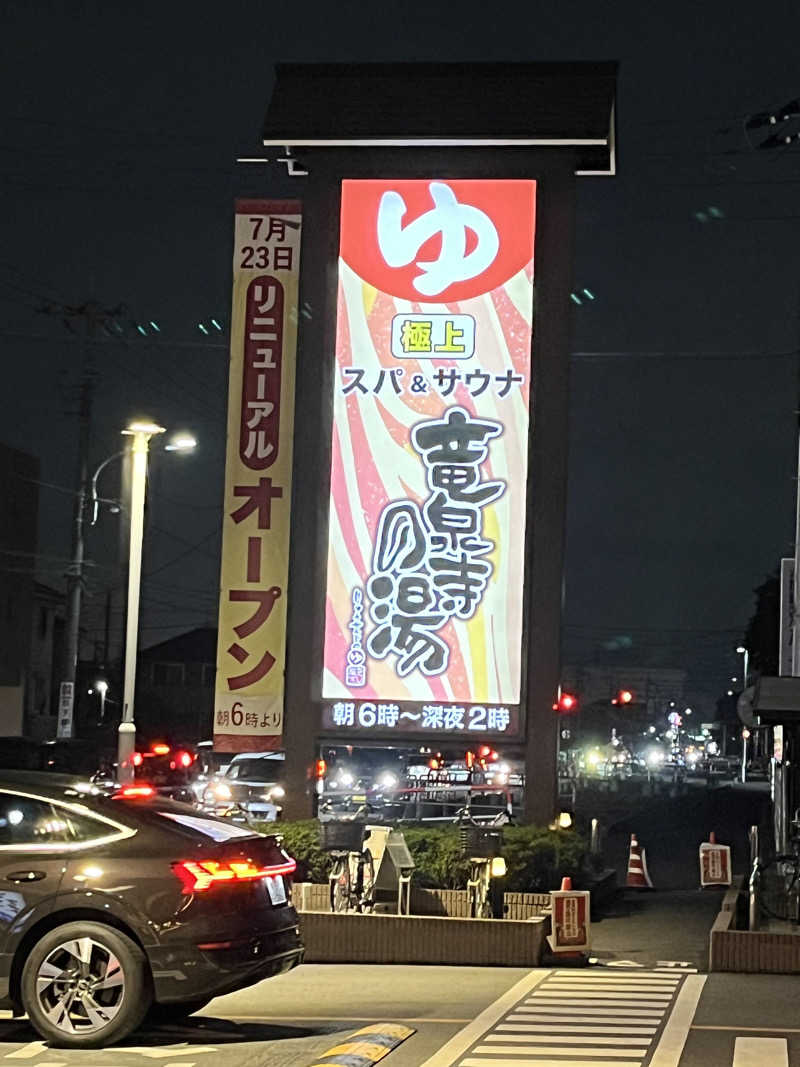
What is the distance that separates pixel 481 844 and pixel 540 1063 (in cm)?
809

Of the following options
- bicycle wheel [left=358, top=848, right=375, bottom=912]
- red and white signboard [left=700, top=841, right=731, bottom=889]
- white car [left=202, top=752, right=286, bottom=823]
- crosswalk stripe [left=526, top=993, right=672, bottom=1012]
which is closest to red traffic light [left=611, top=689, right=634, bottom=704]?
white car [left=202, top=752, right=286, bottom=823]

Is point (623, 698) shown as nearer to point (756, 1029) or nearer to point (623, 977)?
point (623, 977)

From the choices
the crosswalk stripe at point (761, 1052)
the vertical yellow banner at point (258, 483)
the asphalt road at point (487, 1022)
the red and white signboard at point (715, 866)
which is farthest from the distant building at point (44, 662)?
the crosswalk stripe at point (761, 1052)

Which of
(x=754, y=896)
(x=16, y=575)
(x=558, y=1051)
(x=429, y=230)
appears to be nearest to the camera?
(x=558, y=1051)

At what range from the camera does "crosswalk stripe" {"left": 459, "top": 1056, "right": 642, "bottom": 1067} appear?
33.3 ft

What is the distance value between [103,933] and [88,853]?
51 centimetres

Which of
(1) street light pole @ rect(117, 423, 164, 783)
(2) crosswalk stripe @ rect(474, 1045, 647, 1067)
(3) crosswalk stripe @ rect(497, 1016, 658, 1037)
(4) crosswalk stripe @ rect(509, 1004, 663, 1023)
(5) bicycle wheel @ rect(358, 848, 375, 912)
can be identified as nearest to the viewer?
(2) crosswalk stripe @ rect(474, 1045, 647, 1067)

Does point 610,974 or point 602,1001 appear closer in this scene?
point 602,1001

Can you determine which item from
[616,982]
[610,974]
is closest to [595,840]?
[610,974]

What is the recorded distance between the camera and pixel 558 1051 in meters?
10.8

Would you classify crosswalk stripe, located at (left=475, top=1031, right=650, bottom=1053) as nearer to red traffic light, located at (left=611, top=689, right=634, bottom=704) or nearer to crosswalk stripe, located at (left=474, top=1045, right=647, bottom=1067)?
crosswalk stripe, located at (left=474, top=1045, right=647, bottom=1067)

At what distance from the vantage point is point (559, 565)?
20.8 m

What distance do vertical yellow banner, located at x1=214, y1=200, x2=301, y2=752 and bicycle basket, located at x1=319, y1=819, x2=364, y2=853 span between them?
291 centimetres

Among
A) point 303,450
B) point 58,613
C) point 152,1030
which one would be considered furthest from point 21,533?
point 152,1030
